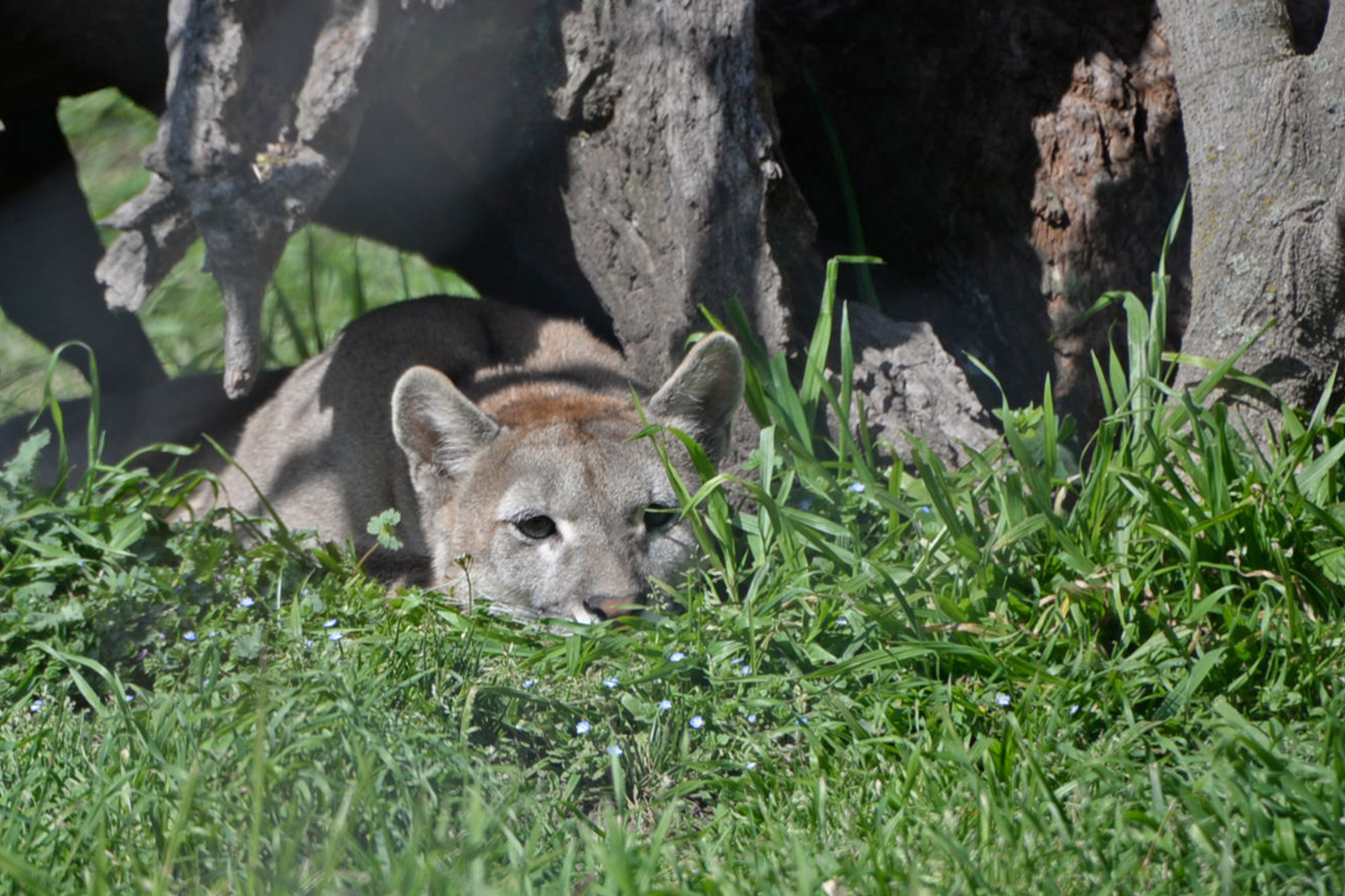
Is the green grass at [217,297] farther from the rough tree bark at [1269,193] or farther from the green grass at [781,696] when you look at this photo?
the rough tree bark at [1269,193]

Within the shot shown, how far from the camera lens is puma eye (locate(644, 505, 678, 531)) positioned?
4.06 meters

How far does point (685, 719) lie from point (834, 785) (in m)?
0.41

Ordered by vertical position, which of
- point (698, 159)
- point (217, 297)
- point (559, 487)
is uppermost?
point (698, 159)

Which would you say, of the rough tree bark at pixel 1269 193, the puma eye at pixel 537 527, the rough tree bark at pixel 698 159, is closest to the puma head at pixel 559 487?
the puma eye at pixel 537 527

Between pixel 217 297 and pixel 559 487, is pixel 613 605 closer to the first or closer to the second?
pixel 559 487

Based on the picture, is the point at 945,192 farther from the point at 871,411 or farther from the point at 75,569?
the point at 75,569

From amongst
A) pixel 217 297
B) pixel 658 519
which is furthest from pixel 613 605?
pixel 217 297

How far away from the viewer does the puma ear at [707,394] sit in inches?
157

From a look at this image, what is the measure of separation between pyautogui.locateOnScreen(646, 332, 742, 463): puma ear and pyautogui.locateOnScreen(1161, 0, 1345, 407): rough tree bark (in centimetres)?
139

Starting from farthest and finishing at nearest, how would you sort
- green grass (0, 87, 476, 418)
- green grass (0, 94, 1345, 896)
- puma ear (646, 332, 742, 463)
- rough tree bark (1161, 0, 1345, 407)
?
green grass (0, 87, 476, 418)
puma ear (646, 332, 742, 463)
rough tree bark (1161, 0, 1345, 407)
green grass (0, 94, 1345, 896)

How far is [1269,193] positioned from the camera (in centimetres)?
392

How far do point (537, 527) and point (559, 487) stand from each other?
157 millimetres

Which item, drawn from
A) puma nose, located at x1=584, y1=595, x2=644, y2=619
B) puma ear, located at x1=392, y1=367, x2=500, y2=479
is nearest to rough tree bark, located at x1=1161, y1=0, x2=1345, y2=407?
puma nose, located at x1=584, y1=595, x2=644, y2=619

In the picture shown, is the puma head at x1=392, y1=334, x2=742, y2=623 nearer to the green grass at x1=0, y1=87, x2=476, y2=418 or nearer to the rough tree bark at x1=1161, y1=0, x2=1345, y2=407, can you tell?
the rough tree bark at x1=1161, y1=0, x2=1345, y2=407
